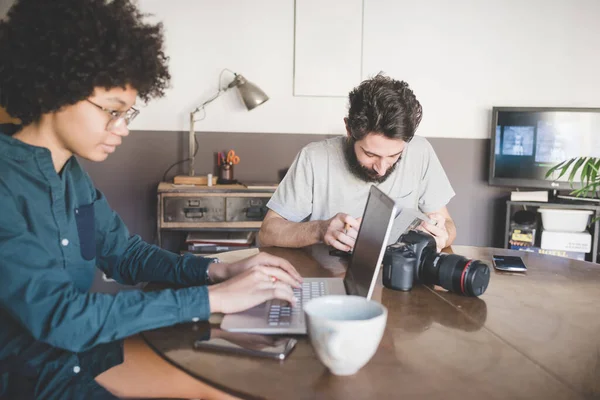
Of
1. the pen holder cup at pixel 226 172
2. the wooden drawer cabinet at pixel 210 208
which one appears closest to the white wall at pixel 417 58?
the pen holder cup at pixel 226 172

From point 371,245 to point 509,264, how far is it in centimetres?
58

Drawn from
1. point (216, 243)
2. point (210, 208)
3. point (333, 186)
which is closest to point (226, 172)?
point (210, 208)

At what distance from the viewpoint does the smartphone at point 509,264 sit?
1.48m

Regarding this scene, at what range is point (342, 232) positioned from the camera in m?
1.54

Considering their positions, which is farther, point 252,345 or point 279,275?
point 279,275

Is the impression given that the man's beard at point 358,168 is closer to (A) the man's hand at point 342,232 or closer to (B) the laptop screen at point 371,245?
(A) the man's hand at point 342,232

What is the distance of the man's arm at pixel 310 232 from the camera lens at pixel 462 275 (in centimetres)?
32

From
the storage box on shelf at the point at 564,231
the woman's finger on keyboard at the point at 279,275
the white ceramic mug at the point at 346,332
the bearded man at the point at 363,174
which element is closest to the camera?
the white ceramic mug at the point at 346,332

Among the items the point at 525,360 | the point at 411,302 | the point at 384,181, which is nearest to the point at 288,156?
the point at 384,181

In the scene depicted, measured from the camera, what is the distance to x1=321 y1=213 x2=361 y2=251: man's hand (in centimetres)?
152

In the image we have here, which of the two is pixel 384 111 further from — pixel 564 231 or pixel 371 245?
pixel 564 231

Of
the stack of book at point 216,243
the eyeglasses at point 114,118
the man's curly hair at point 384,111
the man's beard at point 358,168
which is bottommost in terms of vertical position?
the stack of book at point 216,243

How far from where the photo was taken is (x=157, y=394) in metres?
1.20

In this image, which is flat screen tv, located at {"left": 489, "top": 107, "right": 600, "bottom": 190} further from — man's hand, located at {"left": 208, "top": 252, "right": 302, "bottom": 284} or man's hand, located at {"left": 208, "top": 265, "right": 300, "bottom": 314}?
man's hand, located at {"left": 208, "top": 265, "right": 300, "bottom": 314}
